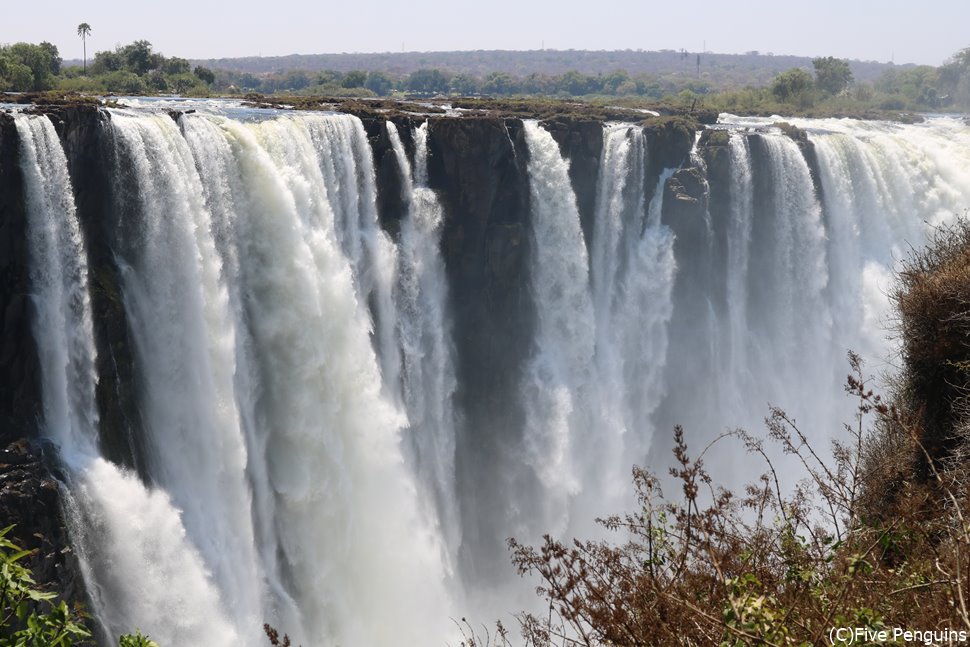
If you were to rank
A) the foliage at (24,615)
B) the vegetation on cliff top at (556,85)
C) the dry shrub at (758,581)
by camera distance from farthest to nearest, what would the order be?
the vegetation on cliff top at (556,85), the dry shrub at (758,581), the foliage at (24,615)

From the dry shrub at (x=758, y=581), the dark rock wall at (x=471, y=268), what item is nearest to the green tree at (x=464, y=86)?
the dark rock wall at (x=471, y=268)

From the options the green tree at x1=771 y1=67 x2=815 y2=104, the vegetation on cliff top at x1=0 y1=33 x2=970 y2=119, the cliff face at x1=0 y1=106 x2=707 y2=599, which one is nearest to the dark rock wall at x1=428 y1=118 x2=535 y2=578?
the cliff face at x1=0 y1=106 x2=707 y2=599

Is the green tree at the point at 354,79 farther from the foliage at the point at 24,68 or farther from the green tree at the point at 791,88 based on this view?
the foliage at the point at 24,68

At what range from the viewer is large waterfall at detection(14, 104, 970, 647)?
1839cm

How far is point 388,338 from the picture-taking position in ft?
86.0

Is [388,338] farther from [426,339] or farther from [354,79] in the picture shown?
[354,79]

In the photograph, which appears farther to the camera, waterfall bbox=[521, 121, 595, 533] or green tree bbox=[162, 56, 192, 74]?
green tree bbox=[162, 56, 192, 74]

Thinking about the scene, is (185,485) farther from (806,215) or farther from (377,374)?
(806,215)

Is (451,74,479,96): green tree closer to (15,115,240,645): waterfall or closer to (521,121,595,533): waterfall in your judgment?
(521,121,595,533): waterfall

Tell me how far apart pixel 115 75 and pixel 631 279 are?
26.8m

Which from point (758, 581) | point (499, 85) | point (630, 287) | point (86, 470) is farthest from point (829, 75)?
point (758, 581)

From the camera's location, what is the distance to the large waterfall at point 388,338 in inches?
724

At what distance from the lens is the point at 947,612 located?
6.18m

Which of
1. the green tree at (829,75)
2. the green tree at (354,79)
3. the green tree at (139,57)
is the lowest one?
the green tree at (139,57)
